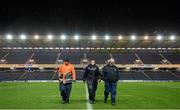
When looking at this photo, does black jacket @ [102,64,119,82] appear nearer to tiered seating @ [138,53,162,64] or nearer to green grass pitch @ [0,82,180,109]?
green grass pitch @ [0,82,180,109]

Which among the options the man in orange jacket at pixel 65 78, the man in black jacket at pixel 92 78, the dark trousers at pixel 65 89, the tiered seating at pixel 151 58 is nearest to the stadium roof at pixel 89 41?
the tiered seating at pixel 151 58

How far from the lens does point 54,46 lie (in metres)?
59.4

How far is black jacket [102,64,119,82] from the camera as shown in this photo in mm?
14140

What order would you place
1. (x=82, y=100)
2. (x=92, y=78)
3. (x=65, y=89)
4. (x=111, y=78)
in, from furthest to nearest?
1. (x=82, y=100)
2. (x=92, y=78)
3. (x=65, y=89)
4. (x=111, y=78)

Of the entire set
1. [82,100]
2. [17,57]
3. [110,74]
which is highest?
[17,57]

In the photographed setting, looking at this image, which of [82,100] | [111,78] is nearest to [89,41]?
[82,100]

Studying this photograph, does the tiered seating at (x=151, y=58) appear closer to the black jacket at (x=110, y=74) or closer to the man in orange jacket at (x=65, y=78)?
the black jacket at (x=110, y=74)

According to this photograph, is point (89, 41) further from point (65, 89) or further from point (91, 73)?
point (65, 89)

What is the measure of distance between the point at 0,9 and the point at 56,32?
1057 centimetres

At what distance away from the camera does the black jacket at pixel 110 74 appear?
46.4 feet

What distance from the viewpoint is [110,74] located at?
1417 cm

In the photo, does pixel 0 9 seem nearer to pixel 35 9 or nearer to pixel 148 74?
pixel 35 9

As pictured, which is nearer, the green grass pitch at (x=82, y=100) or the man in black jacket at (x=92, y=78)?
the green grass pitch at (x=82, y=100)

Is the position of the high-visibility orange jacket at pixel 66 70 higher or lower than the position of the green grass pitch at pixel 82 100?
higher
